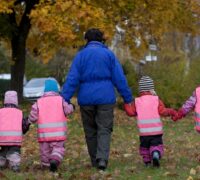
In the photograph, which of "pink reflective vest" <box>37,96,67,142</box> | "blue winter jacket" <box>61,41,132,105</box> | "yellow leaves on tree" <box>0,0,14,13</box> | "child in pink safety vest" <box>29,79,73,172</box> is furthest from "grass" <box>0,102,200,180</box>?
"yellow leaves on tree" <box>0,0,14,13</box>

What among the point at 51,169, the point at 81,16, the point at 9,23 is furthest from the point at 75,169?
the point at 9,23

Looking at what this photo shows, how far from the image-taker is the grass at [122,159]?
913 centimetres

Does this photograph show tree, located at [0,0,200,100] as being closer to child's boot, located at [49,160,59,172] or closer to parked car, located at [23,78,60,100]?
child's boot, located at [49,160,59,172]

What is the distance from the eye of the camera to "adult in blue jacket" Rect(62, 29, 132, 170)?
957 cm

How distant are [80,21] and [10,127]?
984 cm

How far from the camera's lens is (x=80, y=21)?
63.1ft

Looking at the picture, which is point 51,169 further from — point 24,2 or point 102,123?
point 24,2

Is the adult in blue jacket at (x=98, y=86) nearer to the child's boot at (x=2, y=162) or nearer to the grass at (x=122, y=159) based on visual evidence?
the grass at (x=122, y=159)

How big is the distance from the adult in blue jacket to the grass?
53 cm

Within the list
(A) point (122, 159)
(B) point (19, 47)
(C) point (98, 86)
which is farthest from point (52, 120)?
(B) point (19, 47)

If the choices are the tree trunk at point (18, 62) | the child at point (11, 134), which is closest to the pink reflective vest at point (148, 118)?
the child at point (11, 134)

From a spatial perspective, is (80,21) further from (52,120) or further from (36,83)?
(36,83)

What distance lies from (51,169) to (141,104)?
1685mm

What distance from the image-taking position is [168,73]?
24.8 meters
